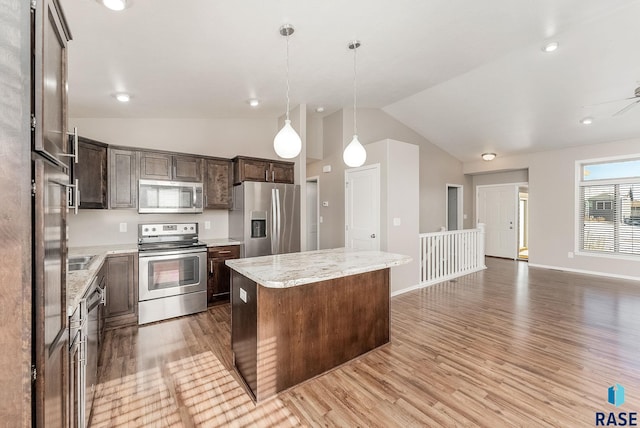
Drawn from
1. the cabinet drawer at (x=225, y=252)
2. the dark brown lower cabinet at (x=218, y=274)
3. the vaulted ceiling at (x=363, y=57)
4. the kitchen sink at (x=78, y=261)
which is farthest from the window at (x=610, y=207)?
the kitchen sink at (x=78, y=261)

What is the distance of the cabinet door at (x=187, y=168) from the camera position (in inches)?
151

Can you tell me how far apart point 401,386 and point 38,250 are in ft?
7.58

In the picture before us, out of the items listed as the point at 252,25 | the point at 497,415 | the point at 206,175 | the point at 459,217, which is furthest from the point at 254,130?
the point at 459,217

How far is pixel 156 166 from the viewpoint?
3688 mm

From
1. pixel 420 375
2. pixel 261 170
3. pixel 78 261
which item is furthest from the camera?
pixel 261 170

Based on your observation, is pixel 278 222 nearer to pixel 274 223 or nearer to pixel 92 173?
pixel 274 223

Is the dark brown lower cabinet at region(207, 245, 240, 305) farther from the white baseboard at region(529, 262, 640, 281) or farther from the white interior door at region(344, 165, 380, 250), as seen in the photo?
the white baseboard at region(529, 262, 640, 281)

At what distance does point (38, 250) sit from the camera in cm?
89

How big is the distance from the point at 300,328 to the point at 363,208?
3001 millimetres

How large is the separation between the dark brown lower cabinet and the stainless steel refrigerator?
0.22m

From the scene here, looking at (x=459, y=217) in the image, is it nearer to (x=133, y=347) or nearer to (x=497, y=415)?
(x=497, y=415)

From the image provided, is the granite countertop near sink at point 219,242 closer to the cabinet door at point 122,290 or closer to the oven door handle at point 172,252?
the oven door handle at point 172,252

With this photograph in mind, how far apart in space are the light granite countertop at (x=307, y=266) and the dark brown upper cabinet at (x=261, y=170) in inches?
75.8

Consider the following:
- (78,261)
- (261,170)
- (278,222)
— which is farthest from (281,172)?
(78,261)
